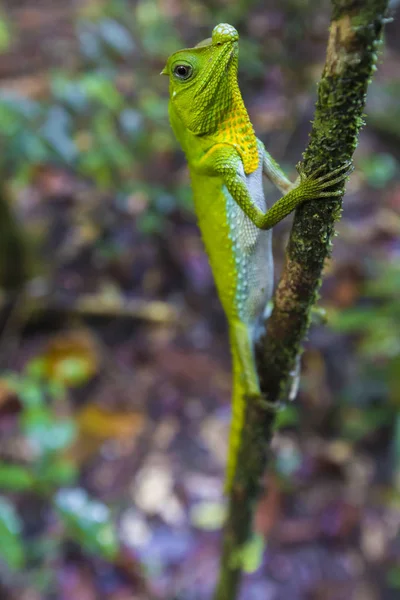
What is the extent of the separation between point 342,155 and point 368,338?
2.36 meters

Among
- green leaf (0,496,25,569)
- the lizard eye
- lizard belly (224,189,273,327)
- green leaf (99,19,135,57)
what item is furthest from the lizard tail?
green leaf (99,19,135,57)

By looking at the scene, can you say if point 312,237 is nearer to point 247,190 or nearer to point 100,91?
point 247,190

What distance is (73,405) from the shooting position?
325cm

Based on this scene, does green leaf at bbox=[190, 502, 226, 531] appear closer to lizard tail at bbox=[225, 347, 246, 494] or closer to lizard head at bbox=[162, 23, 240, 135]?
lizard tail at bbox=[225, 347, 246, 494]

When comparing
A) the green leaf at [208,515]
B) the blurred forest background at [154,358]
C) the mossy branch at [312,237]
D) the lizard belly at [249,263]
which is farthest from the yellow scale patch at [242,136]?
the green leaf at [208,515]

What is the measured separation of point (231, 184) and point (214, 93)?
22cm

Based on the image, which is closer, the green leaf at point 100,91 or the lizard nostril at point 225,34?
the lizard nostril at point 225,34

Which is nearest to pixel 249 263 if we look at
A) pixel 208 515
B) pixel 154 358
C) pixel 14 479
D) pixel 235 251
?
pixel 235 251

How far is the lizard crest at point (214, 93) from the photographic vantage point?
3.83 feet

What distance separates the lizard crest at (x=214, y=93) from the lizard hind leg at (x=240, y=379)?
1.65ft

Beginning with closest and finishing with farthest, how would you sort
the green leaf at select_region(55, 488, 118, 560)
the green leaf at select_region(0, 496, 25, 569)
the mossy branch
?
the mossy branch → the green leaf at select_region(0, 496, 25, 569) → the green leaf at select_region(55, 488, 118, 560)

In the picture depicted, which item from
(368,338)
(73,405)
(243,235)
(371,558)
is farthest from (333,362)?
(243,235)

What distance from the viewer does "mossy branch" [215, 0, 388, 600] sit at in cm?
70

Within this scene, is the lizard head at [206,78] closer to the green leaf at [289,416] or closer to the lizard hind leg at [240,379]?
the lizard hind leg at [240,379]
